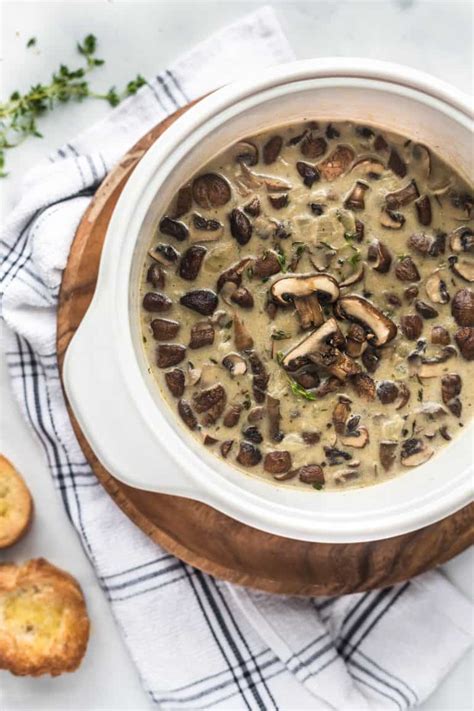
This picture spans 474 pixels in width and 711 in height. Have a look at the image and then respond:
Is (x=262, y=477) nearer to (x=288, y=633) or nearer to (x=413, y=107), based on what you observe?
(x=288, y=633)

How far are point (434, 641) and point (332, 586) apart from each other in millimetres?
429

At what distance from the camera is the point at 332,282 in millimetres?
2236

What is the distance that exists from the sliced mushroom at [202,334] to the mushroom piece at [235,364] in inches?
2.3

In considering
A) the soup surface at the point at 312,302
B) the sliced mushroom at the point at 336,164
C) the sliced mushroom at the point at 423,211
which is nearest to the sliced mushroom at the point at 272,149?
the soup surface at the point at 312,302

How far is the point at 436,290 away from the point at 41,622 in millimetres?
1484

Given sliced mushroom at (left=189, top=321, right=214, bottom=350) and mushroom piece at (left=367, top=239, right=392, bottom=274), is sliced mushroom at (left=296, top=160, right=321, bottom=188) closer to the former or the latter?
mushroom piece at (left=367, top=239, right=392, bottom=274)

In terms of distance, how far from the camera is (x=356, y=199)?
231 centimetres

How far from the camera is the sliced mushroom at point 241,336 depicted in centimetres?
230

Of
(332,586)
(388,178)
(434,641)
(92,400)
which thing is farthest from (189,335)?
(434,641)

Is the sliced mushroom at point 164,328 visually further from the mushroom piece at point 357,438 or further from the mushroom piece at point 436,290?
the mushroom piece at point 436,290

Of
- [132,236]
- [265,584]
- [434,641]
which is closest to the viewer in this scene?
[132,236]

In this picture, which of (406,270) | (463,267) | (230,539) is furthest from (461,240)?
(230,539)

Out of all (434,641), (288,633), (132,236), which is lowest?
(434,641)

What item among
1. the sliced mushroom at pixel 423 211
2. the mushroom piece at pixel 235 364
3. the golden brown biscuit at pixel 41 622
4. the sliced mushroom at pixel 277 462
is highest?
the sliced mushroom at pixel 423 211
